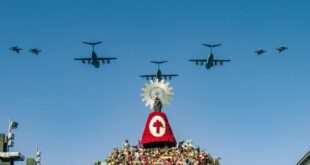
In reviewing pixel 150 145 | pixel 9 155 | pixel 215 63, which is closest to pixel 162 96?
pixel 150 145

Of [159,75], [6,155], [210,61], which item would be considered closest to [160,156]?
[159,75]

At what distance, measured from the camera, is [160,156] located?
91.9 ft

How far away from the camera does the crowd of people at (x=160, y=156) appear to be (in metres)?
27.6

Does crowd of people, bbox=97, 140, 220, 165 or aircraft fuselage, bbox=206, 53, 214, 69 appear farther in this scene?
aircraft fuselage, bbox=206, 53, 214, 69

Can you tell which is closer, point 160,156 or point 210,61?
point 160,156

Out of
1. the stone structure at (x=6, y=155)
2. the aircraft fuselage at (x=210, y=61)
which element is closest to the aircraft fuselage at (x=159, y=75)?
the stone structure at (x=6, y=155)

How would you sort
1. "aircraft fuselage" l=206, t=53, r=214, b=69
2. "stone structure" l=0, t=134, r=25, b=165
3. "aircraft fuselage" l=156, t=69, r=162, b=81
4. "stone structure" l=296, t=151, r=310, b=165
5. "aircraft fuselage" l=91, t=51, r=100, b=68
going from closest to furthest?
1. "stone structure" l=0, t=134, r=25, b=165
2. "aircraft fuselage" l=156, t=69, r=162, b=81
3. "aircraft fuselage" l=206, t=53, r=214, b=69
4. "aircraft fuselage" l=91, t=51, r=100, b=68
5. "stone structure" l=296, t=151, r=310, b=165

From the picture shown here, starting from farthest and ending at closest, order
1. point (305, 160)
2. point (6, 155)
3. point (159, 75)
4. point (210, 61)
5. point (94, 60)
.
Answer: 1. point (305, 160)
2. point (94, 60)
3. point (210, 61)
4. point (159, 75)
5. point (6, 155)

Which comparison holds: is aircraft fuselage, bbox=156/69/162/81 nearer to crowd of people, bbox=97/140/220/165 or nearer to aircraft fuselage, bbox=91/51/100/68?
crowd of people, bbox=97/140/220/165

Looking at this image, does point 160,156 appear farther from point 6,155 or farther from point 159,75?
point 6,155

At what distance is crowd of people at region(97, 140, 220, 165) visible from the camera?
1088 inches

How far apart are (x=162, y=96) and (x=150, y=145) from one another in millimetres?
3165

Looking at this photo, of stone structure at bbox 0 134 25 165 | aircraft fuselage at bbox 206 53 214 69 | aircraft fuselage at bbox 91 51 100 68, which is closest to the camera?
stone structure at bbox 0 134 25 165

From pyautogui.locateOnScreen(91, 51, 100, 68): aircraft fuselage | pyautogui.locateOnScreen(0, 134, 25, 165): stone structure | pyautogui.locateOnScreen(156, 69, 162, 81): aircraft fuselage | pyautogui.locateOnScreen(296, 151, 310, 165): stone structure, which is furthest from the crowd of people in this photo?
pyautogui.locateOnScreen(296, 151, 310, 165): stone structure
